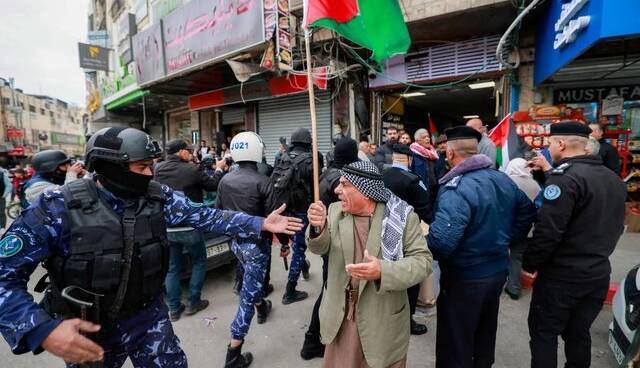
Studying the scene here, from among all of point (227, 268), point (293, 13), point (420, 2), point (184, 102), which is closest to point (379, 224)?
point (227, 268)

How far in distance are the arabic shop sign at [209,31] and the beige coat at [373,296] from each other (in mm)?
6084

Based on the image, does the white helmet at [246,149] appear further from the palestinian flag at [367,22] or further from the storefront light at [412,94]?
the storefront light at [412,94]

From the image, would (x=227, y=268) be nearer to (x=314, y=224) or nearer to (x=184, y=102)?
(x=314, y=224)

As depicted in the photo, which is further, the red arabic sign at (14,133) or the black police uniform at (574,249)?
the red arabic sign at (14,133)

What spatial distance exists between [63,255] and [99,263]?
19cm

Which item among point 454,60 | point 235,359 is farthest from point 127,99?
point 235,359

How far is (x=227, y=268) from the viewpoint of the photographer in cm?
491

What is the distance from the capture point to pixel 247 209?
9.98ft

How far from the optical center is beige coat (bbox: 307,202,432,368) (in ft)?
5.84

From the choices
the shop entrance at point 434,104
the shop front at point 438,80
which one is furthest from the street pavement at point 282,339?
the shop entrance at point 434,104

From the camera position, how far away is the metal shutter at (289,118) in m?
9.05

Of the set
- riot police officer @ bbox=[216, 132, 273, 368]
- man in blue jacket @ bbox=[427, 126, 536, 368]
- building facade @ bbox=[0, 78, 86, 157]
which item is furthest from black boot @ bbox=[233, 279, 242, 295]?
building facade @ bbox=[0, 78, 86, 157]

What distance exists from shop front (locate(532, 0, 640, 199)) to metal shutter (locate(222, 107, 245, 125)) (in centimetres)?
887

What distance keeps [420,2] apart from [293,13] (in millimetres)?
2972
